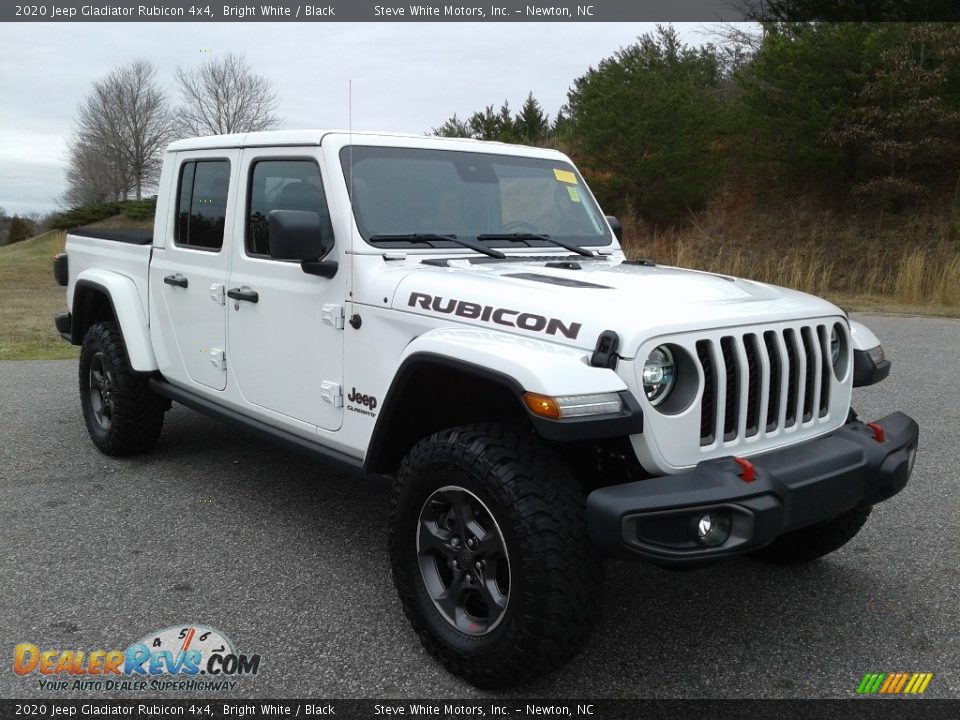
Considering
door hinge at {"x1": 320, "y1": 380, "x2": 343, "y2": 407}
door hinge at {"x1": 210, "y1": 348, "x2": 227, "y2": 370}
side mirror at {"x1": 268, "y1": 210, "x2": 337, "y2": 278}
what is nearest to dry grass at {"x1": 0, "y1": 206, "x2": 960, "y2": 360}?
door hinge at {"x1": 210, "y1": 348, "x2": 227, "y2": 370}

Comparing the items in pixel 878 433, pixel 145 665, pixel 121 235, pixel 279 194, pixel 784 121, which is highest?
pixel 784 121

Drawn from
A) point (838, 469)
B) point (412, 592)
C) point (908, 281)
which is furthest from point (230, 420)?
point (908, 281)

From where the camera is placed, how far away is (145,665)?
298 centimetres

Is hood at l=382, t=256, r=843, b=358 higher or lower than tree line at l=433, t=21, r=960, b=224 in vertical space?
A: lower

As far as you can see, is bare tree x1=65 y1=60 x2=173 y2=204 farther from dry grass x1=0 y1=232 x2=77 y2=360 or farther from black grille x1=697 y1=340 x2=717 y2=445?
black grille x1=697 y1=340 x2=717 y2=445

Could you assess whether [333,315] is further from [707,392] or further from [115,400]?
[115,400]

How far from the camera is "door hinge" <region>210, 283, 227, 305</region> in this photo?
4234 mm

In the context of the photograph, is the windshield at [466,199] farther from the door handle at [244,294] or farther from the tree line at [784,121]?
the tree line at [784,121]

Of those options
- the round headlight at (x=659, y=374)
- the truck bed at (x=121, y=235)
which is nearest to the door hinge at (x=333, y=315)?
the round headlight at (x=659, y=374)

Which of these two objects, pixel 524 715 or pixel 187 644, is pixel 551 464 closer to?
pixel 524 715

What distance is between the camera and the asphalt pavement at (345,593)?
2932 mm

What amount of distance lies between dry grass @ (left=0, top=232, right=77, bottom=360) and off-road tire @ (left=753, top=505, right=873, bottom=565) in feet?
27.3

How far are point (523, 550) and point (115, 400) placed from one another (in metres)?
3.42

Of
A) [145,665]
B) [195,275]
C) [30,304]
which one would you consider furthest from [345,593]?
[30,304]
